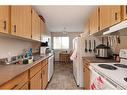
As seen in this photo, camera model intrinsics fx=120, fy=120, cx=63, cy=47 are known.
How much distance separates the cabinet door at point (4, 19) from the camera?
1.32 metres

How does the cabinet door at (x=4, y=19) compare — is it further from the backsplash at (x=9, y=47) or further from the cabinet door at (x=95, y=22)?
the cabinet door at (x=95, y=22)

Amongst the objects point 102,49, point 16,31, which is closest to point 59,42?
point 102,49

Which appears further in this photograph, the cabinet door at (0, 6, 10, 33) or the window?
the window

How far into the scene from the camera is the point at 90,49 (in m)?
3.26

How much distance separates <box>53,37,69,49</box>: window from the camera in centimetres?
879

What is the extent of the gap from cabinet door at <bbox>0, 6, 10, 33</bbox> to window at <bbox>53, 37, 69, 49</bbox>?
7293 millimetres

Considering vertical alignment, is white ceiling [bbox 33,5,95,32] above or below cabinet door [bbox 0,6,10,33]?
above

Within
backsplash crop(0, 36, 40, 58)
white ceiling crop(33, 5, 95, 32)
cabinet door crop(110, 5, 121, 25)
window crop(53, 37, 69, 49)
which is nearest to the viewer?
cabinet door crop(110, 5, 121, 25)

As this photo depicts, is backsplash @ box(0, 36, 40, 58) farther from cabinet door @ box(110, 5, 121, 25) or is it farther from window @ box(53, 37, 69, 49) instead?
window @ box(53, 37, 69, 49)

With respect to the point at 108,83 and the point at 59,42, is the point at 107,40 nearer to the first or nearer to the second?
the point at 108,83

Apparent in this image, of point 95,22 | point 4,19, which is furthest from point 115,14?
point 4,19

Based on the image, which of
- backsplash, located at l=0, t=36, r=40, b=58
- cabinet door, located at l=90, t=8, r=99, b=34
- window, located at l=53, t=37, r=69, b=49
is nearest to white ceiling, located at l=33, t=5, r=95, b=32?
cabinet door, located at l=90, t=8, r=99, b=34

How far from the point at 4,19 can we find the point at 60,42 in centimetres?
741

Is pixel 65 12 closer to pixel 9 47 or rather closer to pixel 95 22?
pixel 95 22
